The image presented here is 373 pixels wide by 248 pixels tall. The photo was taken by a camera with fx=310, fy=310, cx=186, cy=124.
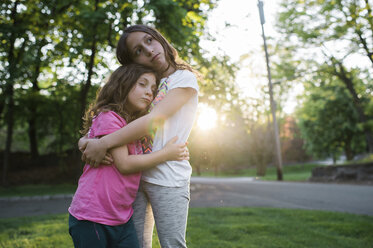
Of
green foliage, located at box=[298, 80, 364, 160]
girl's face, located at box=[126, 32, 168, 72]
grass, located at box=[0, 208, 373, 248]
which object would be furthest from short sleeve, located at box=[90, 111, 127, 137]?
green foliage, located at box=[298, 80, 364, 160]

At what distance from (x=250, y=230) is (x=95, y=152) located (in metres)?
3.48

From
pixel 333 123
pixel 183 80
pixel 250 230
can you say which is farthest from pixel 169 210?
pixel 333 123

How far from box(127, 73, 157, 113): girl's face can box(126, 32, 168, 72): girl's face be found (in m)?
0.12

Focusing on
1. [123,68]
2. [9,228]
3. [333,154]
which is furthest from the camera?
[333,154]

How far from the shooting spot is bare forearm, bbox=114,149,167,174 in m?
1.55

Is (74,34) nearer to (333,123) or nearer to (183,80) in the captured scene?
(183,80)

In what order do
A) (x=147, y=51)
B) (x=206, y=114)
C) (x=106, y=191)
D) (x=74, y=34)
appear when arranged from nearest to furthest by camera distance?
(x=106, y=191) → (x=147, y=51) → (x=74, y=34) → (x=206, y=114)

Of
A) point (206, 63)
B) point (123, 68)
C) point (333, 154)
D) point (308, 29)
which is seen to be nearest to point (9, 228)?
point (123, 68)

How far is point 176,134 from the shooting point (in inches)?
66.7

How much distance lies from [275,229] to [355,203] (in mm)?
3775

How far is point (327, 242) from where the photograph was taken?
3.84 m

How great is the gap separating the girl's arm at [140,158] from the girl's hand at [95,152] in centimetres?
6

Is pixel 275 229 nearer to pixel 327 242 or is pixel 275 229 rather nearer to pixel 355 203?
pixel 327 242

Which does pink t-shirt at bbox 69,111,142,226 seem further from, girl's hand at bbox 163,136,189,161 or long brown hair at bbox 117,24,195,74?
long brown hair at bbox 117,24,195,74
